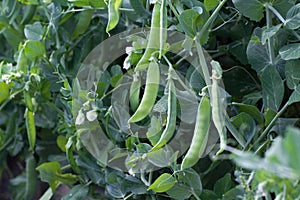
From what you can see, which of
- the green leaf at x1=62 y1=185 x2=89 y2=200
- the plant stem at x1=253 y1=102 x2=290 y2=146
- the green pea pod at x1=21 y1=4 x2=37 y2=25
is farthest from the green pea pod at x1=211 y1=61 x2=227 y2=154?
the green pea pod at x1=21 y1=4 x2=37 y2=25

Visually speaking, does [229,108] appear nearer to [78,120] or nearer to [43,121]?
[78,120]

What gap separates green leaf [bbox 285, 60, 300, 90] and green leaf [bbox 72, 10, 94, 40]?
1.26 feet

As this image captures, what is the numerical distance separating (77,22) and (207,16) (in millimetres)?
358

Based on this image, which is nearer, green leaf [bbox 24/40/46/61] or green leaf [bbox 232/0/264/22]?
green leaf [bbox 232/0/264/22]

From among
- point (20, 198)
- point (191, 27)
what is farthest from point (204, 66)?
point (20, 198)

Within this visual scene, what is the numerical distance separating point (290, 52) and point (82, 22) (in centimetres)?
41

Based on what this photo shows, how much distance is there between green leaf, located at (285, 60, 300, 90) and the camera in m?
0.69

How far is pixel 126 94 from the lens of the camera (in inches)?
31.7

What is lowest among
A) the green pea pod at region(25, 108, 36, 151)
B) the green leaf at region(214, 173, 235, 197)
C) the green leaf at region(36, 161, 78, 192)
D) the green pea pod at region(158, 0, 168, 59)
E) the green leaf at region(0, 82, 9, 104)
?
the green leaf at region(36, 161, 78, 192)

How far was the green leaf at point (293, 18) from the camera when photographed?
2.20ft

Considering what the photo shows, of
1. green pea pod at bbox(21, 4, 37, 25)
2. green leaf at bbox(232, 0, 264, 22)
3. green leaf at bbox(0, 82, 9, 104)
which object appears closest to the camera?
green leaf at bbox(232, 0, 264, 22)

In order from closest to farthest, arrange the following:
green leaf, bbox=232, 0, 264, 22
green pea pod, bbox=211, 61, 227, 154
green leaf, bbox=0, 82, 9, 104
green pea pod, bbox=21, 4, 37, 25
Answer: green pea pod, bbox=211, 61, 227, 154
green leaf, bbox=232, 0, 264, 22
green leaf, bbox=0, 82, 9, 104
green pea pod, bbox=21, 4, 37, 25

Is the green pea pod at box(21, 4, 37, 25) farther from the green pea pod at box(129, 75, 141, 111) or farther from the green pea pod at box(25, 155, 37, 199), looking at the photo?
the green pea pod at box(129, 75, 141, 111)

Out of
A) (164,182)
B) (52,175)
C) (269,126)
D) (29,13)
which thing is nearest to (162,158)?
(164,182)
